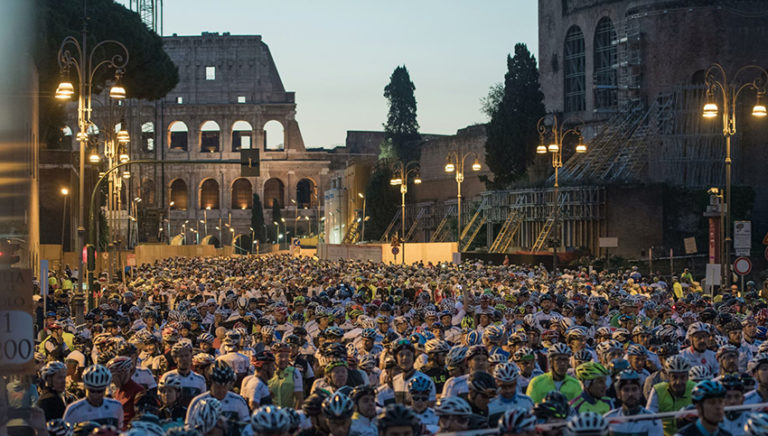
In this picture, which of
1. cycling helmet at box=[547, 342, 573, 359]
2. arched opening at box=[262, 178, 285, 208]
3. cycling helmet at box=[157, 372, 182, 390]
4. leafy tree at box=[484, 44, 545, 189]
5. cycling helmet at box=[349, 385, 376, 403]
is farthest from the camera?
arched opening at box=[262, 178, 285, 208]

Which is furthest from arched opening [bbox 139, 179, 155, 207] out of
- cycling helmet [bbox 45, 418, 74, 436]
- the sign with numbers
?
cycling helmet [bbox 45, 418, 74, 436]

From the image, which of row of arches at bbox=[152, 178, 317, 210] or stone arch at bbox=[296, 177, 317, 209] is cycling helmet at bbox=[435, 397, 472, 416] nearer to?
row of arches at bbox=[152, 178, 317, 210]

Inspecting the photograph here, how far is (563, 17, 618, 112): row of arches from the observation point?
7262 centimetres

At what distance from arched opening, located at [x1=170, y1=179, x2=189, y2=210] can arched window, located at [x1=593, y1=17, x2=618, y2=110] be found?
68914mm

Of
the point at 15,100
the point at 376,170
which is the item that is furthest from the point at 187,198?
the point at 15,100

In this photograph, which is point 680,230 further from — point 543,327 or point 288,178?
point 288,178

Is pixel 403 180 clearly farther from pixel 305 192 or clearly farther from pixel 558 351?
pixel 305 192

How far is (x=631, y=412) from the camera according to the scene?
750cm

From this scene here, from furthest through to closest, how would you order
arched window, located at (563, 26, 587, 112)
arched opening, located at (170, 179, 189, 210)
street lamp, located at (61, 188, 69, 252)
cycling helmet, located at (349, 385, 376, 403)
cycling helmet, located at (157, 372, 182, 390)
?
1. arched opening, located at (170, 179, 189, 210)
2. arched window, located at (563, 26, 587, 112)
3. street lamp, located at (61, 188, 69, 252)
4. cycling helmet, located at (157, 372, 182, 390)
5. cycling helmet, located at (349, 385, 376, 403)

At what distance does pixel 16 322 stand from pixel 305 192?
12982cm

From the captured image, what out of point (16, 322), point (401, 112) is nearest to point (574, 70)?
point (401, 112)

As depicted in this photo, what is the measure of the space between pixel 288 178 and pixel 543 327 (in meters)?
120

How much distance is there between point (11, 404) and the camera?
354 inches

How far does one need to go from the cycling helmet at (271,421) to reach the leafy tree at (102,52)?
121 ft
